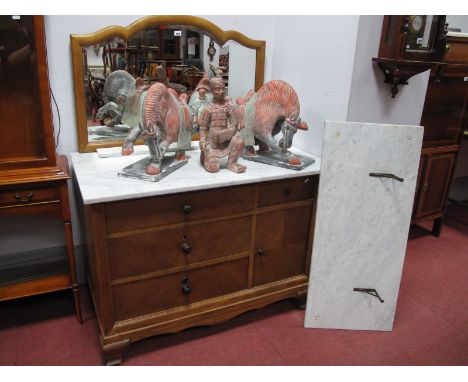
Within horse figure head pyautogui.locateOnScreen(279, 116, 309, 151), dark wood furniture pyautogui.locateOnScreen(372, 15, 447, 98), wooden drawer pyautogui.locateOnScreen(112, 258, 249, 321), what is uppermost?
dark wood furniture pyautogui.locateOnScreen(372, 15, 447, 98)

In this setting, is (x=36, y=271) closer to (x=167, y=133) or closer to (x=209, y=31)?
(x=167, y=133)

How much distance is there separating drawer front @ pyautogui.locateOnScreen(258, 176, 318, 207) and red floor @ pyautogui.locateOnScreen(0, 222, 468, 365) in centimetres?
67

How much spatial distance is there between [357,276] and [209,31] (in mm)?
1506

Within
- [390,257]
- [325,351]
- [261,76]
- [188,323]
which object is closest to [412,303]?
[390,257]

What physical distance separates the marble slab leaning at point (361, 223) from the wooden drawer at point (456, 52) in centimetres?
117

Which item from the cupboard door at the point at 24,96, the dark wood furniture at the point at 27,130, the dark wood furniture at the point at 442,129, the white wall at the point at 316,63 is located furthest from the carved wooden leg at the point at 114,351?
the dark wood furniture at the point at 442,129

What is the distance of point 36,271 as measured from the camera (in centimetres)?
202

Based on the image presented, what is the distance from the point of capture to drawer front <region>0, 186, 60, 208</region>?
1686mm

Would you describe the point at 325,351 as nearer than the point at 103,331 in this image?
No

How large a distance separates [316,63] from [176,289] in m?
1.36

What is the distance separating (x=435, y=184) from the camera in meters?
2.96

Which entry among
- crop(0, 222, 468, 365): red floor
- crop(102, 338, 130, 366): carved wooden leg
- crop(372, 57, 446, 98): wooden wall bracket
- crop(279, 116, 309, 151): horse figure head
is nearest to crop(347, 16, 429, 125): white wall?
crop(372, 57, 446, 98): wooden wall bracket

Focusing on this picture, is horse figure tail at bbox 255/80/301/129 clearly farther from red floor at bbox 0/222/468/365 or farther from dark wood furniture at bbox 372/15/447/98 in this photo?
red floor at bbox 0/222/468/365

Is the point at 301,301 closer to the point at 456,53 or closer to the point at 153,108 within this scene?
the point at 153,108
